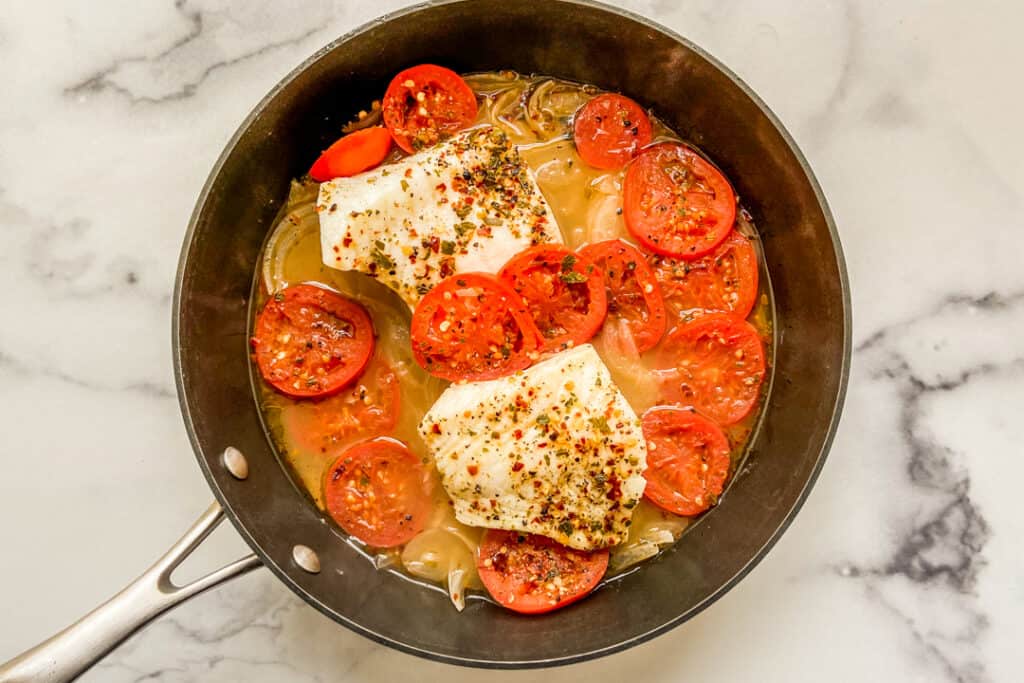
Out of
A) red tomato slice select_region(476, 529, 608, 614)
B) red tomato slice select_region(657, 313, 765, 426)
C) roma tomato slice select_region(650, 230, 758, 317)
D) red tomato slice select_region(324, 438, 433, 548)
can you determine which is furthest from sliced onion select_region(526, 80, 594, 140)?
red tomato slice select_region(476, 529, 608, 614)

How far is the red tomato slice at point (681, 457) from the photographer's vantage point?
11.1 feet

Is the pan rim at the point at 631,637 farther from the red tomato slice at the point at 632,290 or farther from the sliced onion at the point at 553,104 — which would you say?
the red tomato slice at the point at 632,290

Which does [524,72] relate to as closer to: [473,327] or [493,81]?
[493,81]

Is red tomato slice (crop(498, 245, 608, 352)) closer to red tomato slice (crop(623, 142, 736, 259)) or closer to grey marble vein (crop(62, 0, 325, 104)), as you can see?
red tomato slice (crop(623, 142, 736, 259))

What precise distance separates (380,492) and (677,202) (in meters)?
1.63

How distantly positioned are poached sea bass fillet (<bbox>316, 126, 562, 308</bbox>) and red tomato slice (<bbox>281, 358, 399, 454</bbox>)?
0.36 meters

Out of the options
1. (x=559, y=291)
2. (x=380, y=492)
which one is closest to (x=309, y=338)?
(x=380, y=492)

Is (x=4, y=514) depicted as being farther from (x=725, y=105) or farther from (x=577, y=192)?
(x=725, y=105)

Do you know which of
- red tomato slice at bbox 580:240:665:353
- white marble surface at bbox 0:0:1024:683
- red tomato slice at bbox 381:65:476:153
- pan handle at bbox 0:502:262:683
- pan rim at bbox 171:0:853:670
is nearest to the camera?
pan handle at bbox 0:502:262:683

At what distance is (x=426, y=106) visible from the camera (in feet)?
11.5

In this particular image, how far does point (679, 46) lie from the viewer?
10.6ft

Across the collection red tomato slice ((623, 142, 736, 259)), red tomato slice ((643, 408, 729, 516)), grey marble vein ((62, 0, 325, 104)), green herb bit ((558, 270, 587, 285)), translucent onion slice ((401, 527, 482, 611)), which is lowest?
translucent onion slice ((401, 527, 482, 611))

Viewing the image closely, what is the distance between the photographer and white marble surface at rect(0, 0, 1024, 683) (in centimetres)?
→ 358

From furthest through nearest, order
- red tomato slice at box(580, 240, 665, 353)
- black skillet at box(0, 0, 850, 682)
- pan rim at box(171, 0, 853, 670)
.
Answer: red tomato slice at box(580, 240, 665, 353) < black skillet at box(0, 0, 850, 682) < pan rim at box(171, 0, 853, 670)
